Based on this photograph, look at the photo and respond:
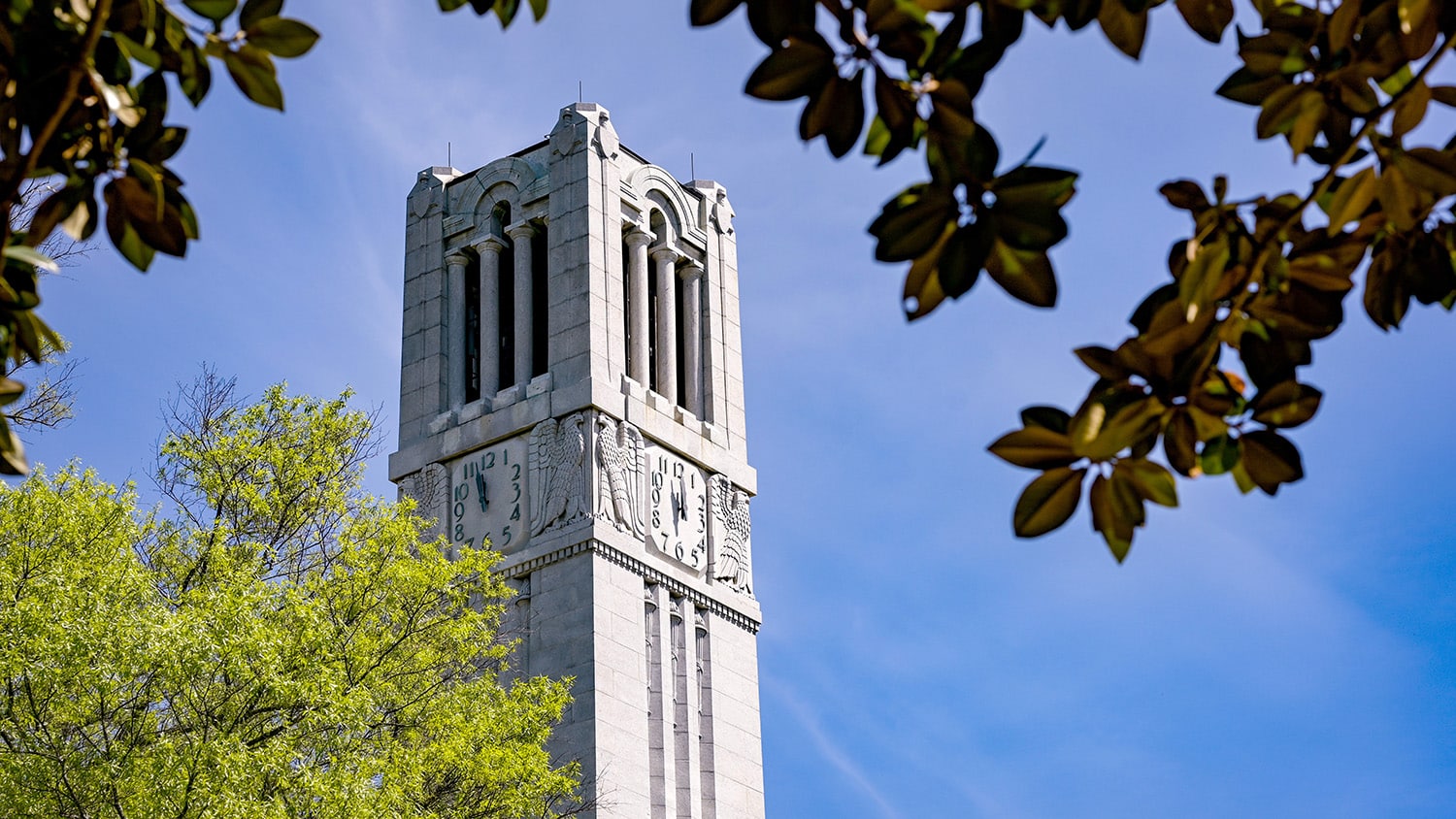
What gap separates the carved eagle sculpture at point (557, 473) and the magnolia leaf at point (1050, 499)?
30278 mm

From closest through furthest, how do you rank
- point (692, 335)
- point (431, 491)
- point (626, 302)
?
1. point (431, 491)
2. point (626, 302)
3. point (692, 335)

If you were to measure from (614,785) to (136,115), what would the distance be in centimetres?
2825

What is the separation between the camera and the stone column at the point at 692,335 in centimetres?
3725

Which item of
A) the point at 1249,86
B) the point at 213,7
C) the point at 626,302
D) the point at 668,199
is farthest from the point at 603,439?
the point at 1249,86

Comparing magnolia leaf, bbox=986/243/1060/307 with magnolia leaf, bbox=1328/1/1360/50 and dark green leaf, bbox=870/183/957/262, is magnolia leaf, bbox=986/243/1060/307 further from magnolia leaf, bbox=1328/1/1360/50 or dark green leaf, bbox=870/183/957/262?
magnolia leaf, bbox=1328/1/1360/50

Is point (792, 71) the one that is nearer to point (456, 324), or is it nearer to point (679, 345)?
point (456, 324)

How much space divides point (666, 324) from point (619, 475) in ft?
14.5

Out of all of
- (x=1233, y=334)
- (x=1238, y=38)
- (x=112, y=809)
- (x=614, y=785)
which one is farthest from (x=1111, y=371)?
(x=614, y=785)

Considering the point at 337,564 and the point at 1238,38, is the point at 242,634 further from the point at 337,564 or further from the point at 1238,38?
the point at 1238,38

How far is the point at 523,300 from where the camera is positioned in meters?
35.8

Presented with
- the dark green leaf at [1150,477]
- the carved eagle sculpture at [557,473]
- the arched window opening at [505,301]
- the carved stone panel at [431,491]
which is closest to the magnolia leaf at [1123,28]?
the dark green leaf at [1150,477]

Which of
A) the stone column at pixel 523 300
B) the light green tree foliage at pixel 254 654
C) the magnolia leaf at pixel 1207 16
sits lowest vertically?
the magnolia leaf at pixel 1207 16

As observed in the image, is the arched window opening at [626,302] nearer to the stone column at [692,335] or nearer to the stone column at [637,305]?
the stone column at [637,305]

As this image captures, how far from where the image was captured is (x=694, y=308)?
37.9 metres
